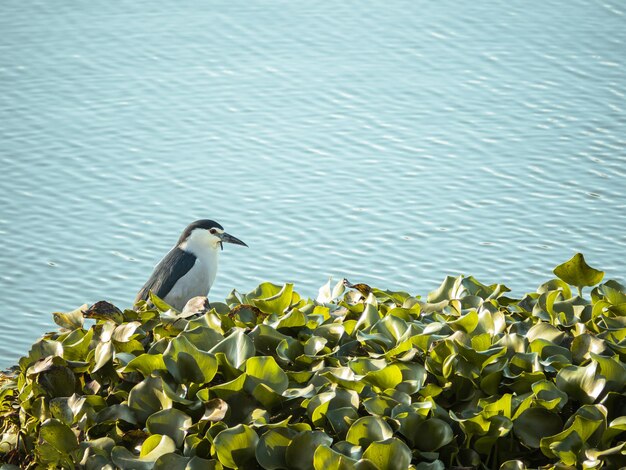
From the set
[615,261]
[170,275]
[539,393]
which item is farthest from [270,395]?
[615,261]

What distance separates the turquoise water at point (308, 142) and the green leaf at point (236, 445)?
301 centimetres

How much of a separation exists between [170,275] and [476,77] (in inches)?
173

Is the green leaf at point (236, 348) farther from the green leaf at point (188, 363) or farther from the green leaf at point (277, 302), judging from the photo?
the green leaf at point (277, 302)

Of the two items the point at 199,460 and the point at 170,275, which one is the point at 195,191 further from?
the point at 199,460

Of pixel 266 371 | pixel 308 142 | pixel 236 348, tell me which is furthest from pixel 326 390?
pixel 308 142

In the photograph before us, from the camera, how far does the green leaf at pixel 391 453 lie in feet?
8.20

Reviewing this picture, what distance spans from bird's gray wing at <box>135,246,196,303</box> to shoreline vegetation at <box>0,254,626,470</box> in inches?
87.3

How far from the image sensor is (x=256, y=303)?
10.5ft

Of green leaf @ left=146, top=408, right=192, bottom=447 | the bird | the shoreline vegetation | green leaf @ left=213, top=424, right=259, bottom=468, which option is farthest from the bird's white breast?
green leaf @ left=213, top=424, right=259, bottom=468

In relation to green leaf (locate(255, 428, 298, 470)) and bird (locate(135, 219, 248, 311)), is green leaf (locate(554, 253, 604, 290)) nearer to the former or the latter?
green leaf (locate(255, 428, 298, 470))

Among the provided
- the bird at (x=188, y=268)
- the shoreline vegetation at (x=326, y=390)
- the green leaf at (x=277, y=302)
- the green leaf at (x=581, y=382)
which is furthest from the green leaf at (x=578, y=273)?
the bird at (x=188, y=268)

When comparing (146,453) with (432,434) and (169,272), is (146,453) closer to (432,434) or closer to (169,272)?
(432,434)

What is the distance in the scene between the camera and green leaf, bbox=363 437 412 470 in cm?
250

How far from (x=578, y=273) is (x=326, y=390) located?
980mm
